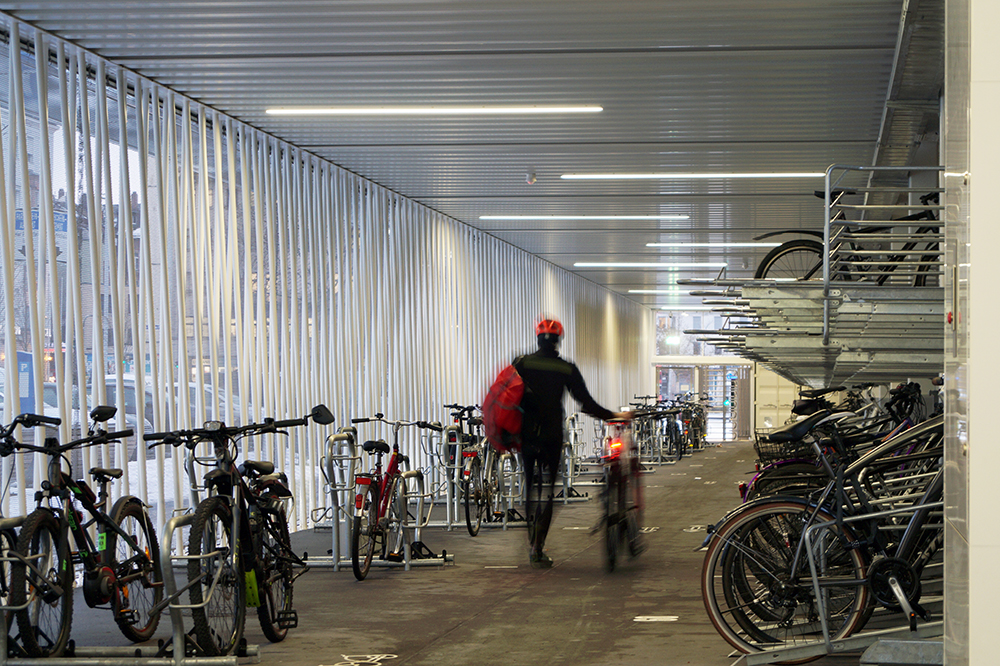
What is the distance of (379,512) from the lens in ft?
21.3

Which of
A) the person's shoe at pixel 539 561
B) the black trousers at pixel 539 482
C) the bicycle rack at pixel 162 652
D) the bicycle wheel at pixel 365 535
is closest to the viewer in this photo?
the bicycle rack at pixel 162 652

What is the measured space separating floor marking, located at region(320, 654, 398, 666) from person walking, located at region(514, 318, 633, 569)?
209cm

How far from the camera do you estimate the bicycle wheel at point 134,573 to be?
4.37 metres

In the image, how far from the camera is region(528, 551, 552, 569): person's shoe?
6620mm

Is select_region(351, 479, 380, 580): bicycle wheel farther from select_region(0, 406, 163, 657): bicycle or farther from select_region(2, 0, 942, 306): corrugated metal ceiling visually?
select_region(2, 0, 942, 306): corrugated metal ceiling

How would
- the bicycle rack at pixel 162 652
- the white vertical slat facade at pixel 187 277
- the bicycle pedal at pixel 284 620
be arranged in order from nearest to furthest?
the bicycle rack at pixel 162 652 → the bicycle pedal at pixel 284 620 → the white vertical slat facade at pixel 187 277

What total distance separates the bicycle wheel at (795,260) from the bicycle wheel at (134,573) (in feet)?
14.4

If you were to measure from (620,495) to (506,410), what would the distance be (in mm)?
849

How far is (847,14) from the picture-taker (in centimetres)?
553

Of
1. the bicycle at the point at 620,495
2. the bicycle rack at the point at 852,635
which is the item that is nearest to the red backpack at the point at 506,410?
the bicycle at the point at 620,495

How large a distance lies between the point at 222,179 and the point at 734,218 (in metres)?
6.31

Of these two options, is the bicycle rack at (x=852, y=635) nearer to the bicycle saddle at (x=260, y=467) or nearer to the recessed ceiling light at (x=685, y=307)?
the bicycle saddle at (x=260, y=467)

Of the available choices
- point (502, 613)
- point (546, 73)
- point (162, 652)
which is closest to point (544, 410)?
point (502, 613)

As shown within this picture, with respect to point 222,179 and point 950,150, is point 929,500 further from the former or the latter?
point 222,179
